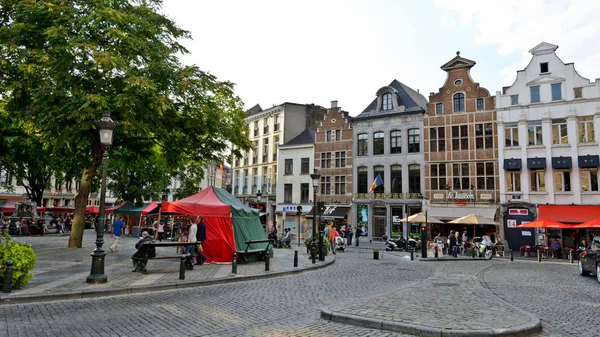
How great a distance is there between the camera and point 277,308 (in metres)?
8.35

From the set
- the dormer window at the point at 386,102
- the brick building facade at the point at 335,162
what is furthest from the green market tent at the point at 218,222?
the dormer window at the point at 386,102

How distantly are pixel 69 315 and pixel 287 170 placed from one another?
36.6 meters

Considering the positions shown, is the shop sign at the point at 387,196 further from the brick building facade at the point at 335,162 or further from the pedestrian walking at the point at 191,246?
the pedestrian walking at the point at 191,246

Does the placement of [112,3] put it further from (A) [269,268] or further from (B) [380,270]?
(B) [380,270]

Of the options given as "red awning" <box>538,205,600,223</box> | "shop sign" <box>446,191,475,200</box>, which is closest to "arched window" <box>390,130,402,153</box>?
"shop sign" <box>446,191,475,200</box>

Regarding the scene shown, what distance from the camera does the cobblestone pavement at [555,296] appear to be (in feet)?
23.7

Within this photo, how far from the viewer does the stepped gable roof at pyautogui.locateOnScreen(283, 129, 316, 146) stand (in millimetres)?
43388

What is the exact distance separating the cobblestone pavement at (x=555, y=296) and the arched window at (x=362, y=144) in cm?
2266

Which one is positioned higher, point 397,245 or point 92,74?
point 92,74

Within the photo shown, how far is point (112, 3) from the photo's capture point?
15789 millimetres

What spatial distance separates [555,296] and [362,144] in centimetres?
2864

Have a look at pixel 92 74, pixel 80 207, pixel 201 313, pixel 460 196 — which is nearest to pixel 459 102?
pixel 460 196

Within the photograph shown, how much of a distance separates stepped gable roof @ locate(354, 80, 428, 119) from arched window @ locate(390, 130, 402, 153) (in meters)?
1.85

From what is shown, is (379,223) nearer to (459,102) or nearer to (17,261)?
(459,102)
